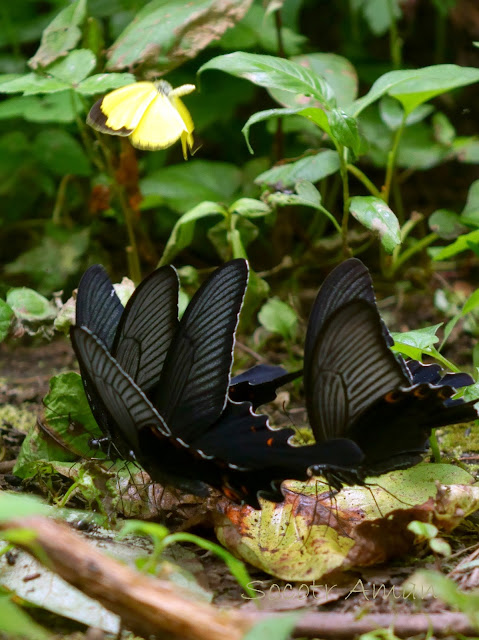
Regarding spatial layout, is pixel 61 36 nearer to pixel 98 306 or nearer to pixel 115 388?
pixel 98 306

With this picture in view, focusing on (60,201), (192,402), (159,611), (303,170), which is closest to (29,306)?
(192,402)

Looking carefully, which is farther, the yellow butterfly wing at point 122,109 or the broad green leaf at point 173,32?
the broad green leaf at point 173,32

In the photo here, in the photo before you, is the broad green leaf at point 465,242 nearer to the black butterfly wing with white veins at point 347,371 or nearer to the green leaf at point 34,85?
the black butterfly wing with white veins at point 347,371

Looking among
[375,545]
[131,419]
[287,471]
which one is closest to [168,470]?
[131,419]

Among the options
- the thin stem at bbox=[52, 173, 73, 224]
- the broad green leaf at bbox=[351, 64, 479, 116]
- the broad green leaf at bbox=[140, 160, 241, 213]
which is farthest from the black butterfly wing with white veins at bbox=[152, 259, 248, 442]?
the thin stem at bbox=[52, 173, 73, 224]

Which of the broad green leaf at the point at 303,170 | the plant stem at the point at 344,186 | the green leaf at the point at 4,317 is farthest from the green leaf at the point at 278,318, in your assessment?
the green leaf at the point at 4,317

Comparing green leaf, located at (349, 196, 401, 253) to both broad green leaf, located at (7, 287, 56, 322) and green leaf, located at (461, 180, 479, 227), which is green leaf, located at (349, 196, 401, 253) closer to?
green leaf, located at (461, 180, 479, 227)
